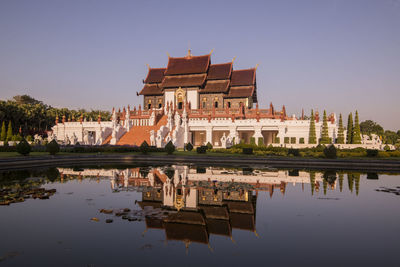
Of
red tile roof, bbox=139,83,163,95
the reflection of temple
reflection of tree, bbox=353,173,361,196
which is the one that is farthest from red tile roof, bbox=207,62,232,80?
reflection of tree, bbox=353,173,361,196

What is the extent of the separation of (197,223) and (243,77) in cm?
4968

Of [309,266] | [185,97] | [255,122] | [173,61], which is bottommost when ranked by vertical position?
[309,266]

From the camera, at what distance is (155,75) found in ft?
202

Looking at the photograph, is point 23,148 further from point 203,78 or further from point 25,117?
point 25,117

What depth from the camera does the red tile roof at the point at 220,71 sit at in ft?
182

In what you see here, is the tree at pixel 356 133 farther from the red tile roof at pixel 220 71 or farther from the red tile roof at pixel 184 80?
the red tile roof at pixel 184 80

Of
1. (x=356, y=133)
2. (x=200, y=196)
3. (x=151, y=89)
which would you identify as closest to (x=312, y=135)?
(x=356, y=133)

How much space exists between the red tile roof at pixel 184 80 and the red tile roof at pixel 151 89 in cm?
224

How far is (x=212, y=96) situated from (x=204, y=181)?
39571 millimetres

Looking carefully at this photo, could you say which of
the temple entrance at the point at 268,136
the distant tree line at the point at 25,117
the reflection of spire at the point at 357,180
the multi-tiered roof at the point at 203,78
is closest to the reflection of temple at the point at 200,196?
the reflection of spire at the point at 357,180

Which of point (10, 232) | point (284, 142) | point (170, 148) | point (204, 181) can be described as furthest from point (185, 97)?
point (10, 232)

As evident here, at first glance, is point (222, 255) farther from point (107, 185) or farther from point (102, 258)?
point (107, 185)

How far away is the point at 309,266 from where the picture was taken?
627 centimetres

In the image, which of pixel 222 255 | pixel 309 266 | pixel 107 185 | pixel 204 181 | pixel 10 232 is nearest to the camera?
pixel 309 266
